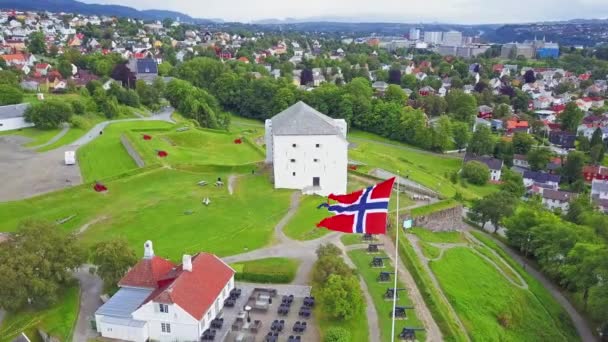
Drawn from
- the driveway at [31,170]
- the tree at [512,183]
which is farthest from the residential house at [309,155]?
the tree at [512,183]

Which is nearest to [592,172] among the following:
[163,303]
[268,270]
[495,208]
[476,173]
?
[476,173]

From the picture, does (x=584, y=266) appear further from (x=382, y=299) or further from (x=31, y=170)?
(x=31, y=170)

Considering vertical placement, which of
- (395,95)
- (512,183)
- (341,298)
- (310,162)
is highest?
(310,162)

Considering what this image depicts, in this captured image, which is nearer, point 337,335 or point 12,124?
point 337,335

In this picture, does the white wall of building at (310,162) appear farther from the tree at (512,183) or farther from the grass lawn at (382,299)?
the tree at (512,183)

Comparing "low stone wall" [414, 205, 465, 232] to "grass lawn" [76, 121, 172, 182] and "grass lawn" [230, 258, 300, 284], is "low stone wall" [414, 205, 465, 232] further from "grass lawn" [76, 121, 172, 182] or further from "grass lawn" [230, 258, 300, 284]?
"grass lawn" [76, 121, 172, 182]
